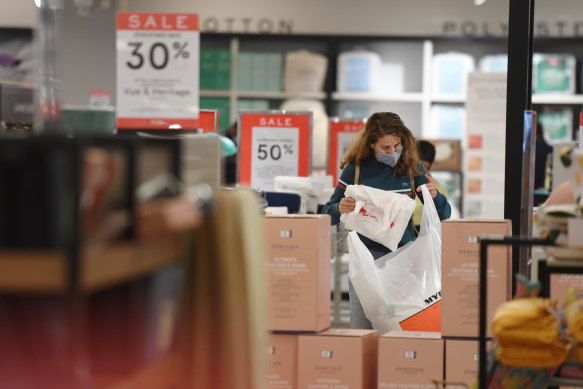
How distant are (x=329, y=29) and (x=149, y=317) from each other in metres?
8.18

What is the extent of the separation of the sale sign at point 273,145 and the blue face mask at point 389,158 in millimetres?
1309

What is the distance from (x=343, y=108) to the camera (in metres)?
9.53

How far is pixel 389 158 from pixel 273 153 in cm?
141

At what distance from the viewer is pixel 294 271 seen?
136 inches

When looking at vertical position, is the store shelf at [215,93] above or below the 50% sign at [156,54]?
above

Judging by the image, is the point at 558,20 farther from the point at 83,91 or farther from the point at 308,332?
the point at 308,332

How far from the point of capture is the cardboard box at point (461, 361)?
342cm

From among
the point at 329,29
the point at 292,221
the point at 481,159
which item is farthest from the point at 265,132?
the point at 329,29

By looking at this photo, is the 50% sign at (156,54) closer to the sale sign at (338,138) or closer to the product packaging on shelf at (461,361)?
the product packaging on shelf at (461,361)

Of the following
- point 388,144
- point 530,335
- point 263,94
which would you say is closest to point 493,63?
point 263,94

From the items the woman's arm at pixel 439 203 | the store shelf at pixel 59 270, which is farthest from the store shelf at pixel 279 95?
the store shelf at pixel 59 270

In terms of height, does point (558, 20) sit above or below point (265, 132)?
above

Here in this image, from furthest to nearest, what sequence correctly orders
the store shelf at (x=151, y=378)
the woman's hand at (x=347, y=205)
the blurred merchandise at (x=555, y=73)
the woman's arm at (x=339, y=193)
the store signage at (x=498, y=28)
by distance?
the store signage at (x=498, y=28)
the blurred merchandise at (x=555, y=73)
the woman's arm at (x=339, y=193)
the woman's hand at (x=347, y=205)
the store shelf at (x=151, y=378)

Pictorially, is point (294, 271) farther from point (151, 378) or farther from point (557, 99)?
point (557, 99)
